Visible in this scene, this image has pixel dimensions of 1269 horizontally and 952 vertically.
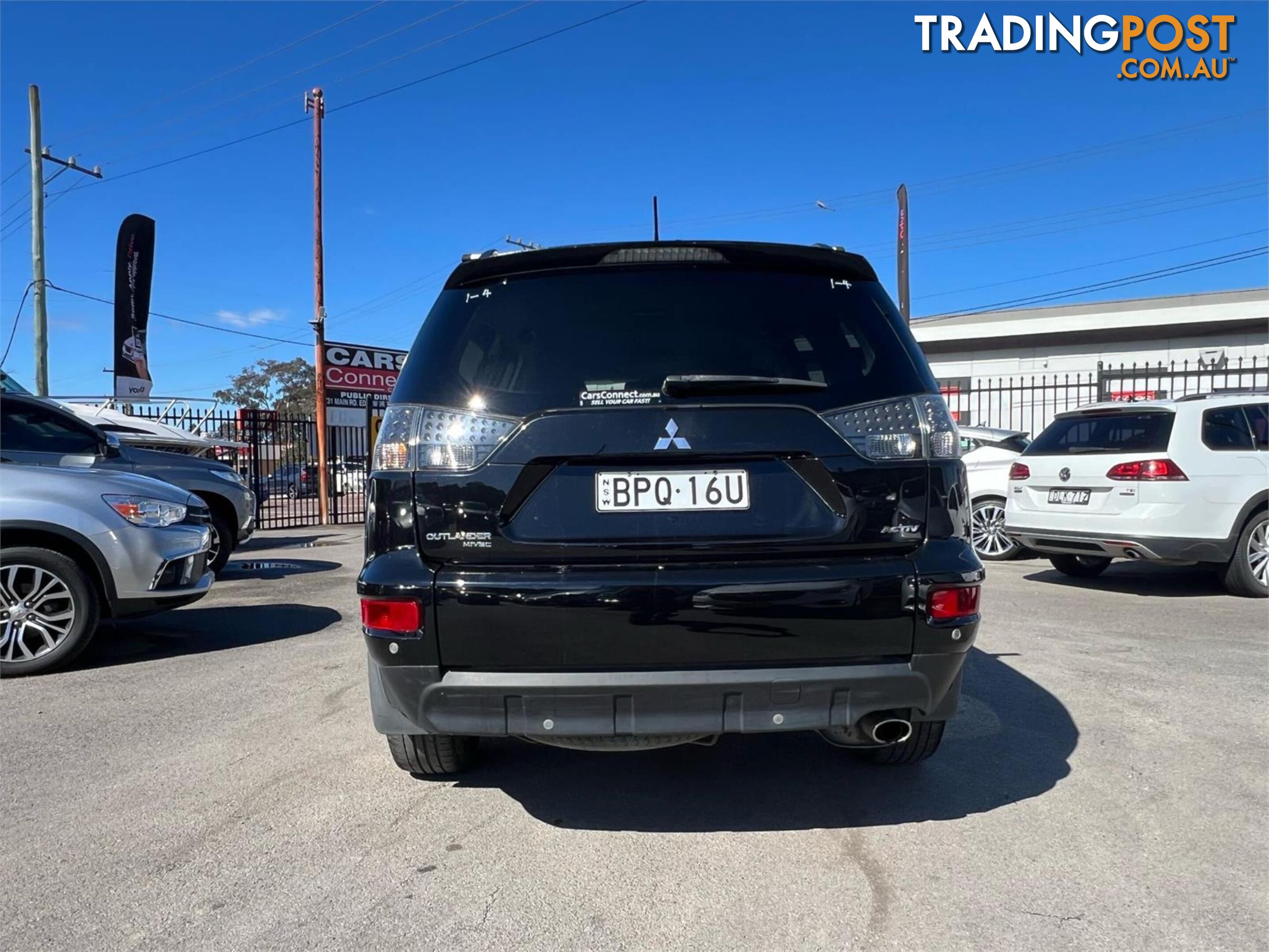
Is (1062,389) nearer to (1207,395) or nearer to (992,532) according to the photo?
(992,532)

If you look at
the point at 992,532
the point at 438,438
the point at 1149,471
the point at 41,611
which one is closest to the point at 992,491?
the point at 992,532

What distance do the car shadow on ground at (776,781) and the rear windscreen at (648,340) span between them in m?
1.46

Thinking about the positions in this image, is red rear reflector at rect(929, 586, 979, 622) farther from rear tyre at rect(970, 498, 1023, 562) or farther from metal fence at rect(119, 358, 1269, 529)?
metal fence at rect(119, 358, 1269, 529)

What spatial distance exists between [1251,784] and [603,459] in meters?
2.79

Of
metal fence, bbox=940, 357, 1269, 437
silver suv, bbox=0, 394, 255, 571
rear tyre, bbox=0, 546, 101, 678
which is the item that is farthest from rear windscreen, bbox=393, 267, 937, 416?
metal fence, bbox=940, 357, 1269, 437

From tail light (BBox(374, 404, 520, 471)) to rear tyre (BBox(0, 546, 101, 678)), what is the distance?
3550mm

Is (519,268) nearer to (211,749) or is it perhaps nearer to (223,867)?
(223,867)

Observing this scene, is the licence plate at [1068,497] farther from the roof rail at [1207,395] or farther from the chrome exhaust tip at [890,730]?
the chrome exhaust tip at [890,730]

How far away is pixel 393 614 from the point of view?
2502 millimetres

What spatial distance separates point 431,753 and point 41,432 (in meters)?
5.98

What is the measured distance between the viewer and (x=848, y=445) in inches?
99.9

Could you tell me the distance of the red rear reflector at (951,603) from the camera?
2.51m

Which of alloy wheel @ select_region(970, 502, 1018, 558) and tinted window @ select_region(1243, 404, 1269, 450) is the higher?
tinted window @ select_region(1243, 404, 1269, 450)

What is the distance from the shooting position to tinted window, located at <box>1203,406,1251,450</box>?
709 cm
